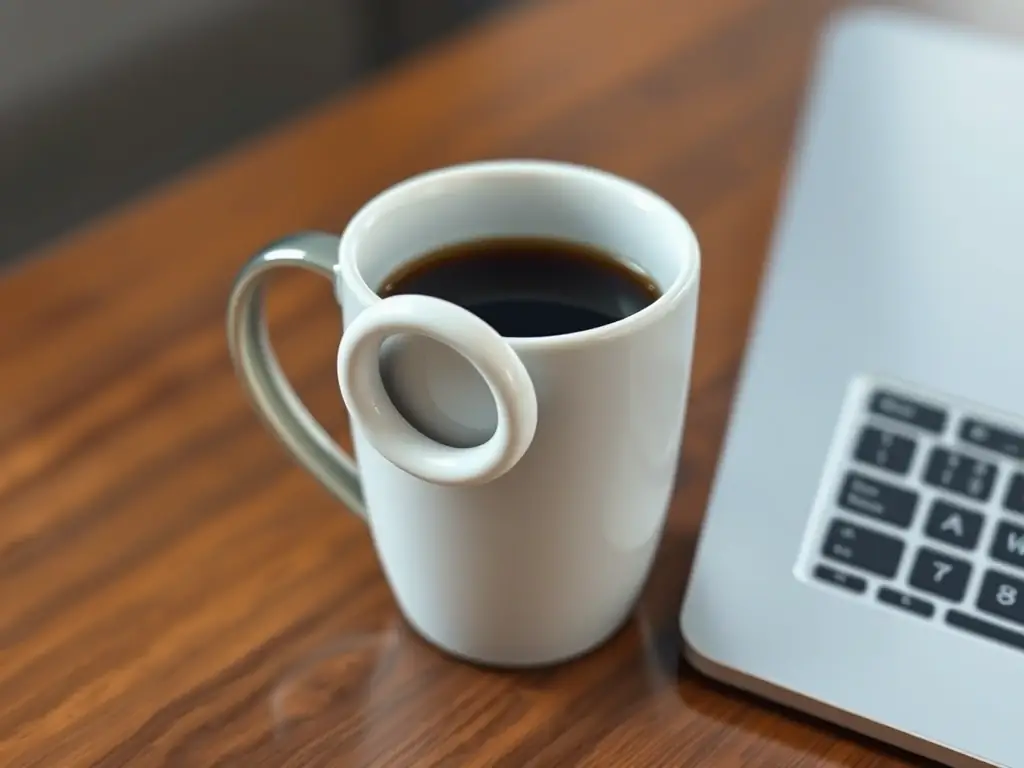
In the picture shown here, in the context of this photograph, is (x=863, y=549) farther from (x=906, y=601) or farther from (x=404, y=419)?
(x=404, y=419)

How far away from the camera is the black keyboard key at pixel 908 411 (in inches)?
16.2

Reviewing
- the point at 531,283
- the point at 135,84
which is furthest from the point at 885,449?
the point at 135,84

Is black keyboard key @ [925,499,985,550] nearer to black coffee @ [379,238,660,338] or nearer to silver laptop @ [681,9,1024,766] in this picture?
silver laptop @ [681,9,1024,766]

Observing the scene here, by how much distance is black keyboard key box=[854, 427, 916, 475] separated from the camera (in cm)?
40

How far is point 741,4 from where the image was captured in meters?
0.73

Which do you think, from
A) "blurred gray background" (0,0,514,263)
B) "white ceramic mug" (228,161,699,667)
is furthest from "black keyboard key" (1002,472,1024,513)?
"blurred gray background" (0,0,514,263)

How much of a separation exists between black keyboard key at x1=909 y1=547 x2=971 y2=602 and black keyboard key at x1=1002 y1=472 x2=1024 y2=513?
0.10ft

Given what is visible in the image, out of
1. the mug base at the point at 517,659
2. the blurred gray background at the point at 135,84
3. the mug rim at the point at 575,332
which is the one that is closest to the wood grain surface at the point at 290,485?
the mug base at the point at 517,659

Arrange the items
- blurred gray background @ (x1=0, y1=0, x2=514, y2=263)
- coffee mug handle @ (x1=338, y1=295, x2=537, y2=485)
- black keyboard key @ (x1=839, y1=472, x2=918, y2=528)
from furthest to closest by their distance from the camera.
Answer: blurred gray background @ (x1=0, y1=0, x2=514, y2=263) < black keyboard key @ (x1=839, y1=472, x2=918, y2=528) < coffee mug handle @ (x1=338, y1=295, x2=537, y2=485)

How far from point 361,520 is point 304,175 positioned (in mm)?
254

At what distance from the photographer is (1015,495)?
0.39 m

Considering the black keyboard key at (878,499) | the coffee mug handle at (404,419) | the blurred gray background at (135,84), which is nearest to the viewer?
the coffee mug handle at (404,419)

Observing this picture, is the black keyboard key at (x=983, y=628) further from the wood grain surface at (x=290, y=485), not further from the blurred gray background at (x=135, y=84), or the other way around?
the blurred gray background at (x=135, y=84)

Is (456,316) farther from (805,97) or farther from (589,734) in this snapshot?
(805,97)
